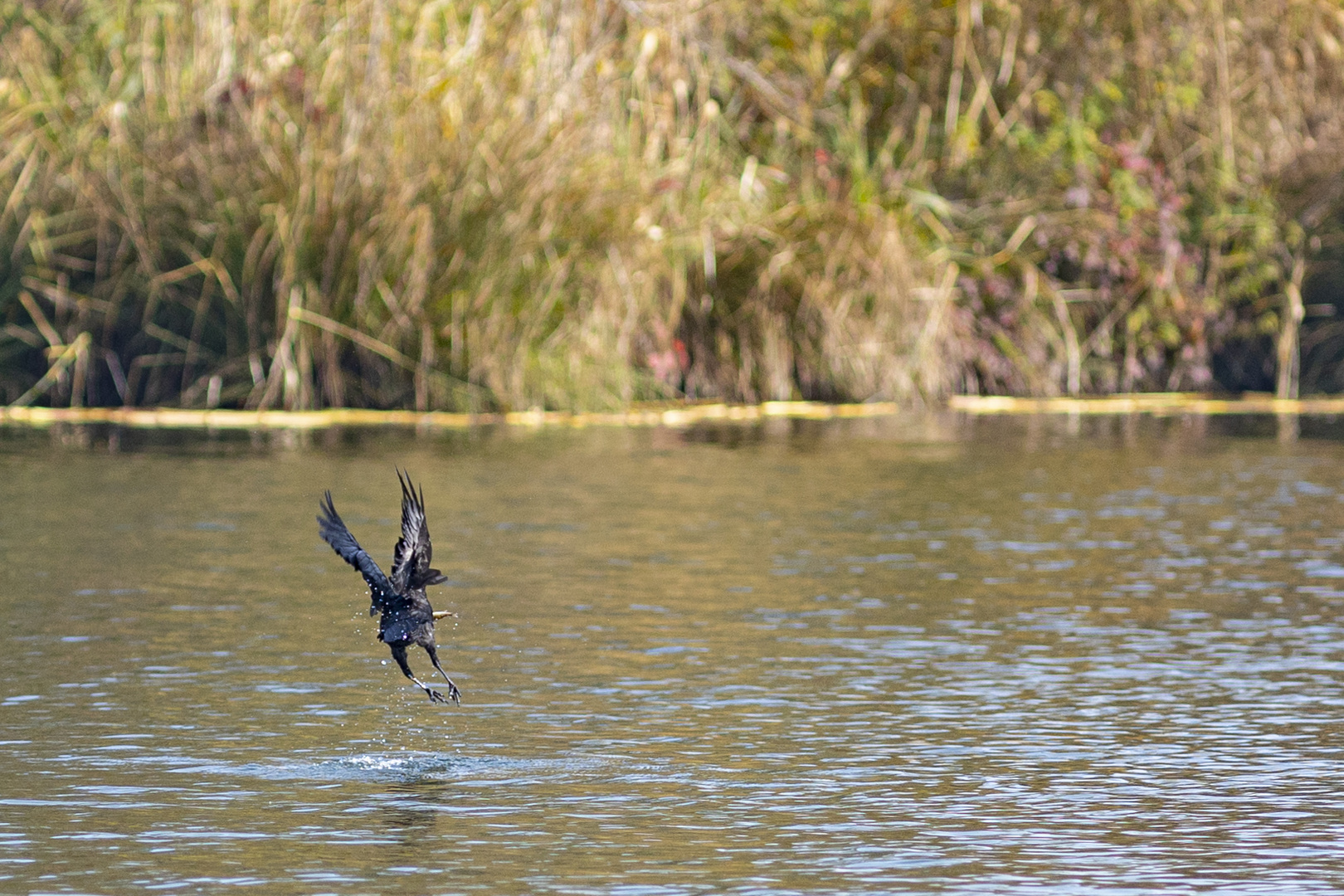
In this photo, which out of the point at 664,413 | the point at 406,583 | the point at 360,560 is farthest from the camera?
the point at 664,413

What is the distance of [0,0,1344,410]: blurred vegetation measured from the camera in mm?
23156

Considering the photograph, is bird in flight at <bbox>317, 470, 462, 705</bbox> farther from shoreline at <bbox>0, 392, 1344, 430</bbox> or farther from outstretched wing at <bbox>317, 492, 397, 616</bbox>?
shoreline at <bbox>0, 392, 1344, 430</bbox>

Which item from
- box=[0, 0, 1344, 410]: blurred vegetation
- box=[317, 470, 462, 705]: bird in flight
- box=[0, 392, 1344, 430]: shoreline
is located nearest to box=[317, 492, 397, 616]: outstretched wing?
box=[317, 470, 462, 705]: bird in flight

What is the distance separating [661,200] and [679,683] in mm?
14833

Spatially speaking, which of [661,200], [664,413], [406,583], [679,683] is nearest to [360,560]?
[406,583]

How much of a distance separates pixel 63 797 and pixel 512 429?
48.6 ft

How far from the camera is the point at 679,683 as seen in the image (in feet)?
33.9

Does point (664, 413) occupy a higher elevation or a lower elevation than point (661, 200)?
lower

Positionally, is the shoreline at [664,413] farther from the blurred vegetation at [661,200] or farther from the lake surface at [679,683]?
the lake surface at [679,683]

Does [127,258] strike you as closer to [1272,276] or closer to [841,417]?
[841,417]

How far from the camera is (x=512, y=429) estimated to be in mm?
22719

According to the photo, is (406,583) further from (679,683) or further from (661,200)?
(661,200)

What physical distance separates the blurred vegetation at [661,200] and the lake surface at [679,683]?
3944 millimetres

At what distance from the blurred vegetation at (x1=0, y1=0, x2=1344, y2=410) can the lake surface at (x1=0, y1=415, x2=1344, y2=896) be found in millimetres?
3944
